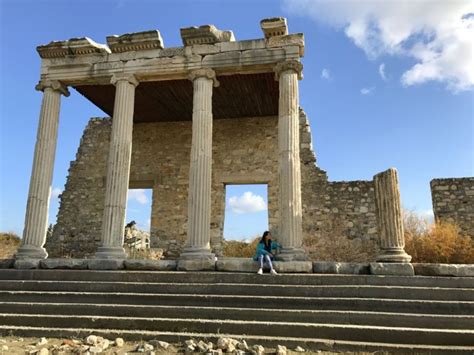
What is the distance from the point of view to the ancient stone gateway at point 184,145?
9180 millimetres

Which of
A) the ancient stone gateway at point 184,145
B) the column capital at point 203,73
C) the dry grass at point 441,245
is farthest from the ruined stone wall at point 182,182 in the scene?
the column capital at point 203,73

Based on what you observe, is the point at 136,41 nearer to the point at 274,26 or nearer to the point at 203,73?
the point at 203,73

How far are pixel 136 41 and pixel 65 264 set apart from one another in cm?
590

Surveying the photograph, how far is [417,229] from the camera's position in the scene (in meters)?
12.4

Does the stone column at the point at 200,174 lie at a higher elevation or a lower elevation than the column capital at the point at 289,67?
lower

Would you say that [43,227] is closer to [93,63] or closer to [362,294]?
[93,63]

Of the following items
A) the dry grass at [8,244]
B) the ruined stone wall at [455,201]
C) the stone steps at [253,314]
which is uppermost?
the ruined stone wall at [455,201]

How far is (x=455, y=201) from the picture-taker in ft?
40.8

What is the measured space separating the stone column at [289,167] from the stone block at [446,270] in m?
2.32

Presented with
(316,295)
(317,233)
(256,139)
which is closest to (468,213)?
(317,233)

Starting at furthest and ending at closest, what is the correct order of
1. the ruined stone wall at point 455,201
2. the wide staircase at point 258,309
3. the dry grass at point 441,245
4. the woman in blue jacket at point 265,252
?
the ruined stone wall at point 455,201 → the dry grass at point 441,245 → the woman in blue jacket at point 265,252 → the wide staircase at point 258,309

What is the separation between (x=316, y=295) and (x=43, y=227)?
7081 millimetres

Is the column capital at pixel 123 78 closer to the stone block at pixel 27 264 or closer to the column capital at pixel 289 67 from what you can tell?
the column capital at pixel 289 67

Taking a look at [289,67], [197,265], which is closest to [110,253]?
[197,265]
